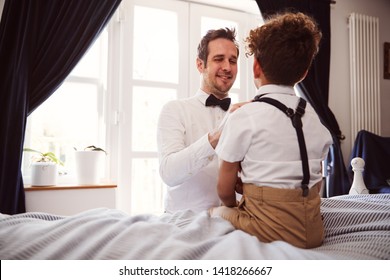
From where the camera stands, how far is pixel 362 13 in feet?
11.6

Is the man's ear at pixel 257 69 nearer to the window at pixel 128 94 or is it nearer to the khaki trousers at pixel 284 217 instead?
the khaki trousers at pixel 284 217

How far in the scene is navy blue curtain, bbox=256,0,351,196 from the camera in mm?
2965

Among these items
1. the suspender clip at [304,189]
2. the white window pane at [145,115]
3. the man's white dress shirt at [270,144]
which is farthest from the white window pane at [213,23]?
the suspender clip at [304,189]

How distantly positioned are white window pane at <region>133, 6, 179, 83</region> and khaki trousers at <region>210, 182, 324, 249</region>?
6.90 ft

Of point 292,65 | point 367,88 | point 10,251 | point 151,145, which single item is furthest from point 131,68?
point 367,88

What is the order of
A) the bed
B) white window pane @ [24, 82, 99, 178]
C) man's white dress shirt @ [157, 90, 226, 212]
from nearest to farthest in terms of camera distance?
the bed < man's white dress shirt @ [157, 90, 226, 212] < white window pane @ [24, 82, 99, 178]

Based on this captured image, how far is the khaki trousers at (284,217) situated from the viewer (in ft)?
2.59

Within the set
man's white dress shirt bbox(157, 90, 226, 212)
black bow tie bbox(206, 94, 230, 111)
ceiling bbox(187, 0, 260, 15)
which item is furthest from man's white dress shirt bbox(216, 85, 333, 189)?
ceiling bbox(187, 0, 260, 15)

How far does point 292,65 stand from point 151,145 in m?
1.97

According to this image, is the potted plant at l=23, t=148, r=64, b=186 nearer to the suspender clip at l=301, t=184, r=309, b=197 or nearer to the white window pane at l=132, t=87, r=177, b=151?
the white window pane at l=132, t=87, r=177, b=151

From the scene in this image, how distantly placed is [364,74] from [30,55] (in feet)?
11.0

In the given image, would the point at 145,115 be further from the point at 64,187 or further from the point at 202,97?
the point at 202,97

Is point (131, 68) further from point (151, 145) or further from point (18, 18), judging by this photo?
point (18, 18)

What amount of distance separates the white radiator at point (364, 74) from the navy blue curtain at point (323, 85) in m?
0.35
